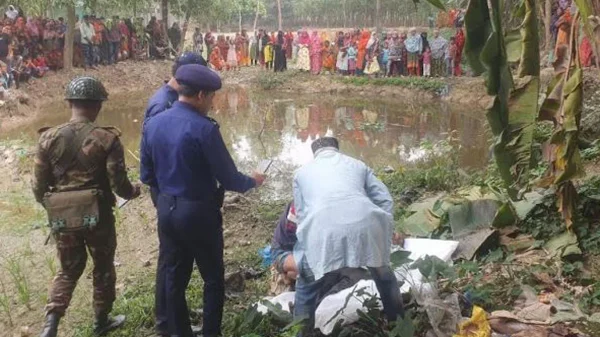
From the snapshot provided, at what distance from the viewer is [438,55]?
53.9 ft

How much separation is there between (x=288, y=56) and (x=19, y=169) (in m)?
13.6

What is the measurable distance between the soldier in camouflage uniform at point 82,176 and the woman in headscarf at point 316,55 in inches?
623

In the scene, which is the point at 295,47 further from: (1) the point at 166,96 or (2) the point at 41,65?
(1) the point at 166,96

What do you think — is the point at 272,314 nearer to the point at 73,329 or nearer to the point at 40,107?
the point at 73,329

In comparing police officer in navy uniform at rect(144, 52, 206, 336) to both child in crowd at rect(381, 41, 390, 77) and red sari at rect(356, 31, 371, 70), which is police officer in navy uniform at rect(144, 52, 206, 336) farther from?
red sari at rect(356, 31, 371, 70)

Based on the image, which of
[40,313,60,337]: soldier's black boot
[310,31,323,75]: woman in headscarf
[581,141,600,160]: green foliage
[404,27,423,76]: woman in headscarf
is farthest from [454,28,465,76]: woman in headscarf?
[40,313,60,337]: soldier's black boot

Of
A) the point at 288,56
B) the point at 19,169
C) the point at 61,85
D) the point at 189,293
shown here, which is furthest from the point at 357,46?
the point at 189,293

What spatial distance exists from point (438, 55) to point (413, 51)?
0.69 m

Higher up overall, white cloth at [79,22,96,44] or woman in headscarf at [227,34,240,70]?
white cloth at [79,22,96,44]

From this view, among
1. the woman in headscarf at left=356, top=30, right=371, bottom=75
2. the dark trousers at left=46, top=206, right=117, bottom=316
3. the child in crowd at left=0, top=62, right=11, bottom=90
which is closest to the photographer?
the dark trousers at left=46, top=206, right=117, bottom=316

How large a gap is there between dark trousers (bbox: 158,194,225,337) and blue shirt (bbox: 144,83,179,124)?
0.81m

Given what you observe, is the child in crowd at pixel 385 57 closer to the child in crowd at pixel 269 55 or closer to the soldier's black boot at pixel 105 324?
the child in crowd at pixel 269 55

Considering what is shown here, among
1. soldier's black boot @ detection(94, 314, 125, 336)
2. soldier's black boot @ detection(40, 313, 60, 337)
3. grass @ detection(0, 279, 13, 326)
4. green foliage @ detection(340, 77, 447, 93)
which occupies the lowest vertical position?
grass @ detection(0, 279, 13, 326)

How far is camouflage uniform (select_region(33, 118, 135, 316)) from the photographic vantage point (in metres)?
3.28
